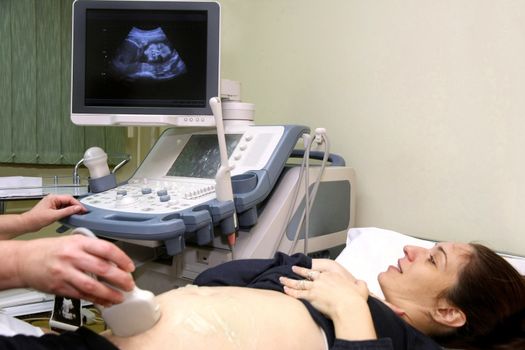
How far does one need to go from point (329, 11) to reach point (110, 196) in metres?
1.11

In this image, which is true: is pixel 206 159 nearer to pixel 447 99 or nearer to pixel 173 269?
pixel 173 269

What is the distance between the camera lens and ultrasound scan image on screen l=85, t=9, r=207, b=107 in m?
1.49

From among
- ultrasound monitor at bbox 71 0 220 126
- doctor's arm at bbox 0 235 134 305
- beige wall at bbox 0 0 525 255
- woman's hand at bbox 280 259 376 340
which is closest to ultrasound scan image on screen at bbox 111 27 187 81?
ultrasound monitor at bbox 71 0 220 126

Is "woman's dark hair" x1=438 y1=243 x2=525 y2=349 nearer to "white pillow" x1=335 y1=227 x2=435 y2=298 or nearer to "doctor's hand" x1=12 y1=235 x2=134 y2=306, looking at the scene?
"white pillow" x1=335 y1=227 x2=435 y2=298

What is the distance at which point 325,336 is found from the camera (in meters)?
0.90

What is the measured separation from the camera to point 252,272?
42.6 inches

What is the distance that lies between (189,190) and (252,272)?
0.38 metres

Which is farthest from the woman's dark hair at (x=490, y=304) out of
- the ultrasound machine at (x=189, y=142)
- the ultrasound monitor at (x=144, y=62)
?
the ultrasound monitor at (x=144, y=62)

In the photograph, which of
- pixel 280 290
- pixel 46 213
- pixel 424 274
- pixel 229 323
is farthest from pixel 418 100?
pixel 46 213

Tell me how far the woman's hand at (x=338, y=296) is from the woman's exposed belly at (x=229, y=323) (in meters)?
0.04

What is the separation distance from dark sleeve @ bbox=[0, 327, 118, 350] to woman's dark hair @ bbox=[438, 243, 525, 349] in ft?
2.52

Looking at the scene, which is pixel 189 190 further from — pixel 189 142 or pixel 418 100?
pixel 418 100

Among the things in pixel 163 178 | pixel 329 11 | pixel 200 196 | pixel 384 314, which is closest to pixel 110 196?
pixel 163 178

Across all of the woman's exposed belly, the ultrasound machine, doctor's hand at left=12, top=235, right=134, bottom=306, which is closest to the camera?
doctor's hand at left=12, top=235, right=134, bottom=306
